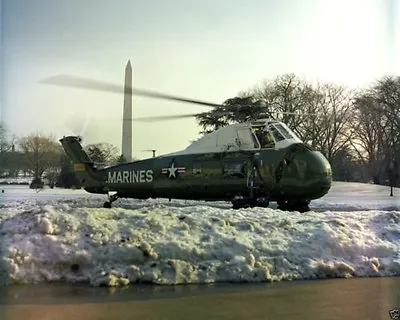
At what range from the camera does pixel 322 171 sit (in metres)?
12.4

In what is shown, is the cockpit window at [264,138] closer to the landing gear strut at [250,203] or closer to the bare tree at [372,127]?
the landing gear strut at [250,203]

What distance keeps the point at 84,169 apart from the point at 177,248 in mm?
9826

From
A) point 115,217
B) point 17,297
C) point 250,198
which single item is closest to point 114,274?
point 17,297

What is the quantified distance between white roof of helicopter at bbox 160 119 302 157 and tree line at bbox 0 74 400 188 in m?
0.40

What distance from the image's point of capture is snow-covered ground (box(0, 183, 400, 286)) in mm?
5254

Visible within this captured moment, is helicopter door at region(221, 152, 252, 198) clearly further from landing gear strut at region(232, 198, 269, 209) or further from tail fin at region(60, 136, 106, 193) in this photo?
tail fin at region(60, 136, 106, 193)

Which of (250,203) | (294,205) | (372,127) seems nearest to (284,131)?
(294,205)

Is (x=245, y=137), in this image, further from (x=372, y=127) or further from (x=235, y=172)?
(x=372, y=127)

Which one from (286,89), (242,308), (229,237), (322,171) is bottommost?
(242,308)

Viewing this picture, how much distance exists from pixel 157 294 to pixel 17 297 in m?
1.28

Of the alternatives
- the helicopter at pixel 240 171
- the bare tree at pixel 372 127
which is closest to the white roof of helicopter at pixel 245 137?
the helicopter at pixel 240 171

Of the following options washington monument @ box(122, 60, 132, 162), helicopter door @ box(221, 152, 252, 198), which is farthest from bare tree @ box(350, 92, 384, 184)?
helicopter door @ box(221, 152, 252, 198)

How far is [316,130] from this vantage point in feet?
61.0

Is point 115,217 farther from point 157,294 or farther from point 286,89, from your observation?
point 286,89
